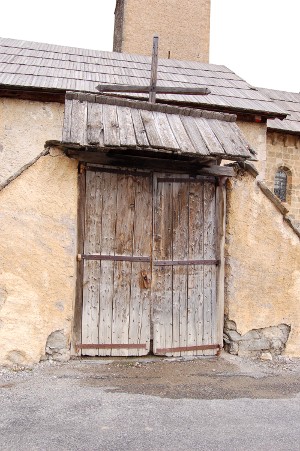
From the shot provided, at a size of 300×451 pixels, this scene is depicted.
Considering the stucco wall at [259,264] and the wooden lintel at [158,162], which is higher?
the wooden lintel at [158,162]

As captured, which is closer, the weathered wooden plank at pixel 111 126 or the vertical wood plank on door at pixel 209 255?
the weathered wooden plank at pixel 111 126

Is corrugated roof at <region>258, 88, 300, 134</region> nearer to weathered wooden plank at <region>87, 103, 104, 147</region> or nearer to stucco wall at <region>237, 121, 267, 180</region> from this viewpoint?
stucco wall at <region>237, 121, 267, 180</region>

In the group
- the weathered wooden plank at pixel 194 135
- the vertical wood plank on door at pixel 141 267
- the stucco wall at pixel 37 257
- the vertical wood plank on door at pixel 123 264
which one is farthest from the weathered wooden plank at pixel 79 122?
the weathered wooden plank at pixel 194 135

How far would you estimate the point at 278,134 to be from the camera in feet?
43.4

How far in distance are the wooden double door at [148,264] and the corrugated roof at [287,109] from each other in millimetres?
6338

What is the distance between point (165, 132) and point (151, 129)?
180mm

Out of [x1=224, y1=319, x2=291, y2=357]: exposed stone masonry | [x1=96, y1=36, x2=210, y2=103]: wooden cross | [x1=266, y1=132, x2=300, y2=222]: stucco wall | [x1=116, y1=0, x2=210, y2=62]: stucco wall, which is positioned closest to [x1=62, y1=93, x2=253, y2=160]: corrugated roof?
[x1=96, y1=36, x2=210, y2=103]: wooden cross

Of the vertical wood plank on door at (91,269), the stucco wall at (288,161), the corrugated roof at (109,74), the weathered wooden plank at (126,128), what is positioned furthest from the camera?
the stucco wall at (288,161)

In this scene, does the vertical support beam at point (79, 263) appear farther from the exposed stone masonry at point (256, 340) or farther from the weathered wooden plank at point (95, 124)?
the exposed stone masonry at point (256, 340)

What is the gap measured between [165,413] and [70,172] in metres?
2.97

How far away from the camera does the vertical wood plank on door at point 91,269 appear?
5672mm

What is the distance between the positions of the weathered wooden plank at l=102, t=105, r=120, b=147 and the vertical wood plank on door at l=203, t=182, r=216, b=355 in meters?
1.51

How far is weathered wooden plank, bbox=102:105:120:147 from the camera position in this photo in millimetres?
5227

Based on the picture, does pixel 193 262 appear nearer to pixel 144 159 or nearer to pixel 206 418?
pixel 144 159
